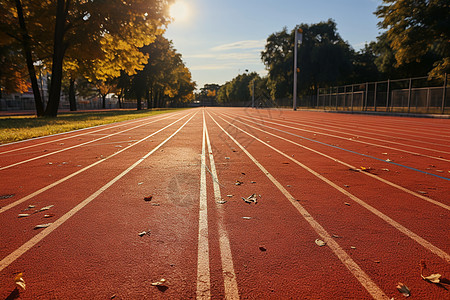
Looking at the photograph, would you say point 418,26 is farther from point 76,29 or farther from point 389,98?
point 76,29

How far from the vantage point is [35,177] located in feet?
16.6

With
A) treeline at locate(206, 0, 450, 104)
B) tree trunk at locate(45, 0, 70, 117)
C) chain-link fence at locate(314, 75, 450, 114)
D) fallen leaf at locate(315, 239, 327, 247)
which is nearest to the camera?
fallen leaf at locate(315, 239, 327, 247)

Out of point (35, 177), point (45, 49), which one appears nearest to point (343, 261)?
point (35, 177)

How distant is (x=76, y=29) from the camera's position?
20.0 metres

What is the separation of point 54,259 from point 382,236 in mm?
3105

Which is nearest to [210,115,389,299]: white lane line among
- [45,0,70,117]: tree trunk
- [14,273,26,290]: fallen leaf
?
[14,273,26,290]: fallen leaf

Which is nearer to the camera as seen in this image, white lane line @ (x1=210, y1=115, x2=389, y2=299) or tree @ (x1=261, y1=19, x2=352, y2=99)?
white lane line @ (x1=210, y1=115, x2=389, y2=299)

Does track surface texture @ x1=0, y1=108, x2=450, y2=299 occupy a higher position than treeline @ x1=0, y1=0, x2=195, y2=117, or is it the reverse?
treeline @ x1=0, y1=0, x2=195, y2=117

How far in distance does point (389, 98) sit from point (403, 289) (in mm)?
32025

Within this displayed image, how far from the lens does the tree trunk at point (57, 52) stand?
18.8 metres

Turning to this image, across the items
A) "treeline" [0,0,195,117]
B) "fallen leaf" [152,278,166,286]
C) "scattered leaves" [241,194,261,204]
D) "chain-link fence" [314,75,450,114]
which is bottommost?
"fallen leaf" [152,278,166,286]

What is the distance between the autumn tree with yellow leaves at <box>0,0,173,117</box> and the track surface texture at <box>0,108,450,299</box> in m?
15.2

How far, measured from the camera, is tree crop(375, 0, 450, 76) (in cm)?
2497

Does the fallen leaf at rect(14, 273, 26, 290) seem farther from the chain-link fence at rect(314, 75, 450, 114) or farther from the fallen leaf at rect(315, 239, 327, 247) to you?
the chain-link fence at rect(314, 75, 450, 114)
